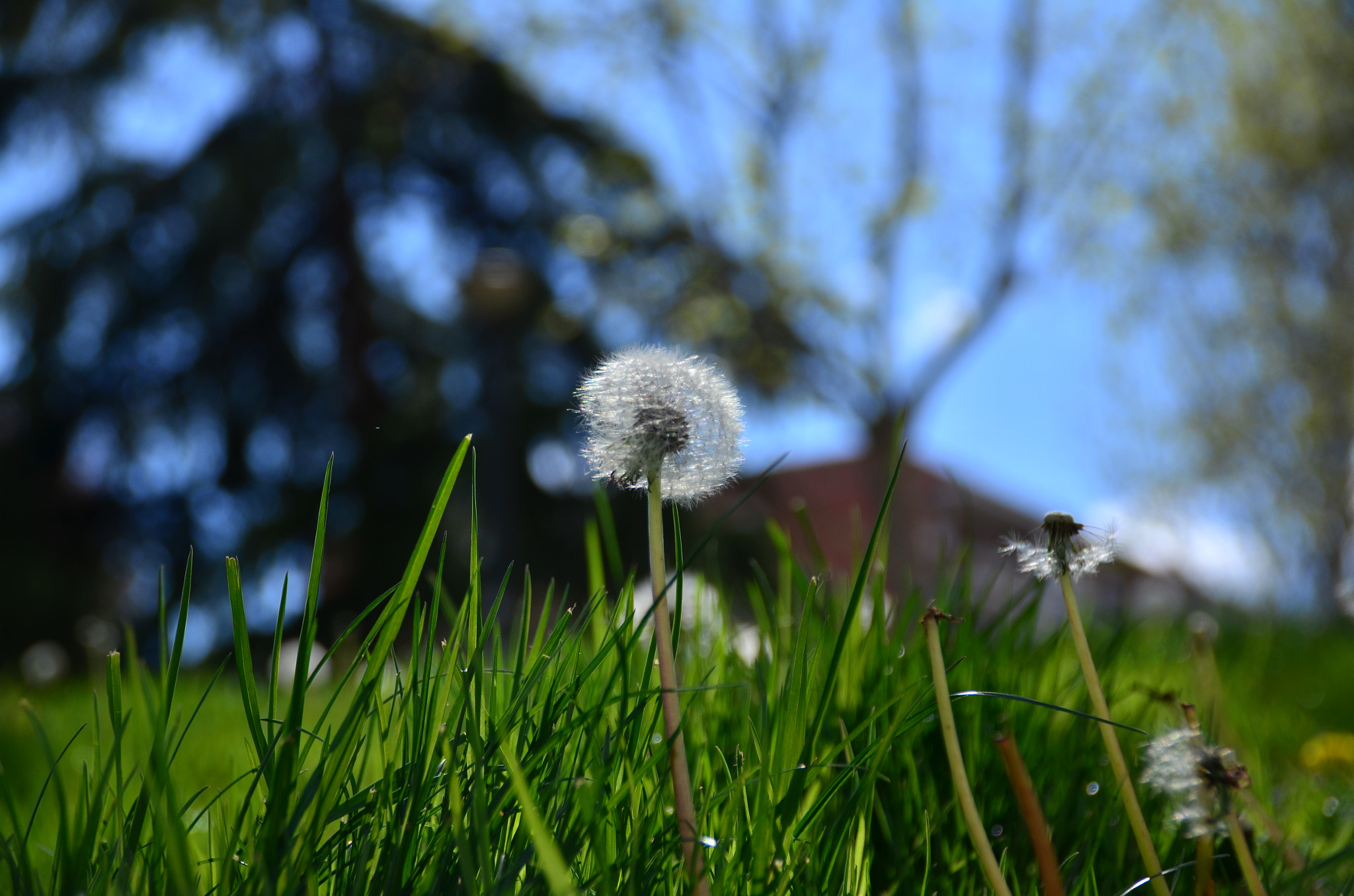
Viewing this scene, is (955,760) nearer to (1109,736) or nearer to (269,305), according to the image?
(1109,736)

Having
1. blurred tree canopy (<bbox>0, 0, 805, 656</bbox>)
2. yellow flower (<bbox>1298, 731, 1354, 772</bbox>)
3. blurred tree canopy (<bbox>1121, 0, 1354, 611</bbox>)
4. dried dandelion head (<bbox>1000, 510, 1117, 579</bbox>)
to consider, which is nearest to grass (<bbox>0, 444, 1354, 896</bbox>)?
dried dandelion head (<bbox>1000, 510, 1117, 579</bbox>)

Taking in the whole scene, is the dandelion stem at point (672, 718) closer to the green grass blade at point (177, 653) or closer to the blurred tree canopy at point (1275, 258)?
the green grass blade at point (177, 653)

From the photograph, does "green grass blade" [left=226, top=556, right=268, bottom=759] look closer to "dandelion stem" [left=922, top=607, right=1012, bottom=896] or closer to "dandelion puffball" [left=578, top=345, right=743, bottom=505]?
"dandelion puffball" [left=578, top=345, right=743, bottom=505]

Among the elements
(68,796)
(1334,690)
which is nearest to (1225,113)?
(1334,690)

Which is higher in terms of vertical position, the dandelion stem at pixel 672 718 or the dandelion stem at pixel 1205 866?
the dandelion stem at pixel 672 718

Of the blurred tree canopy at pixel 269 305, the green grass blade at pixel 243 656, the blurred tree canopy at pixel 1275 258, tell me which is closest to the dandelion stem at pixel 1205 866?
the green grass blade at pixel 243 656
